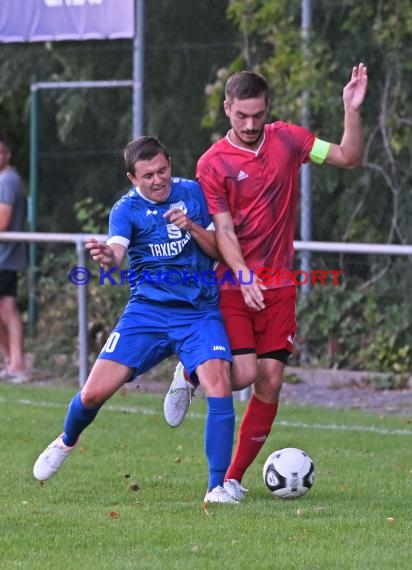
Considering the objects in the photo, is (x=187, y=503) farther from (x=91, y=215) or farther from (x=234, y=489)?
(x=91, y=215)

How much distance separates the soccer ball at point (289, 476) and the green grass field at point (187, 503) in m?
0.06

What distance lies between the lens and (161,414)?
10711mm

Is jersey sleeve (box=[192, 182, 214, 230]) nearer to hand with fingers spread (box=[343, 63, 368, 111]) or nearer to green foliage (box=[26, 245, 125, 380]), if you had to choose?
hand with fingers spread (box=[343, 63, 368, 111])

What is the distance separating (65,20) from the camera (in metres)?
13.8

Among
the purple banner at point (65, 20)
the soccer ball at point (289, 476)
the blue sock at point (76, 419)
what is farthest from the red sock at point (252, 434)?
the purple banner at point (65, 20)

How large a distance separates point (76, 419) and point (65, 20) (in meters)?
7.55

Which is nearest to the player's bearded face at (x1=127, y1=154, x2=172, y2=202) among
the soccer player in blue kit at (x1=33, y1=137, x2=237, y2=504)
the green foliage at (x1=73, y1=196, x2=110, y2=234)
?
the soccer player in blue kit at (x1=33, y1=137, x2=237, y2=504)

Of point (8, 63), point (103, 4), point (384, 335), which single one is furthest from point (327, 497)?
point (8, 63)

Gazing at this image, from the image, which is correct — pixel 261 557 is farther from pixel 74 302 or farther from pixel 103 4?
pixel 103 4

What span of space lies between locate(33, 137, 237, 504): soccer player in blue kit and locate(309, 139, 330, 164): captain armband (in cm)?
61

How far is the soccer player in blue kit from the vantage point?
6.77m

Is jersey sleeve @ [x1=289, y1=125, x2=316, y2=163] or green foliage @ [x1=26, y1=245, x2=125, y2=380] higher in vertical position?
jersey sleeve @ [x1=289, y1=125, x2=316, y2=163]

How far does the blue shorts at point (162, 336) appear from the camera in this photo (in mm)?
6848


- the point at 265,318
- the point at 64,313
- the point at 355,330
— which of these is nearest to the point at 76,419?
the point at 265,318
